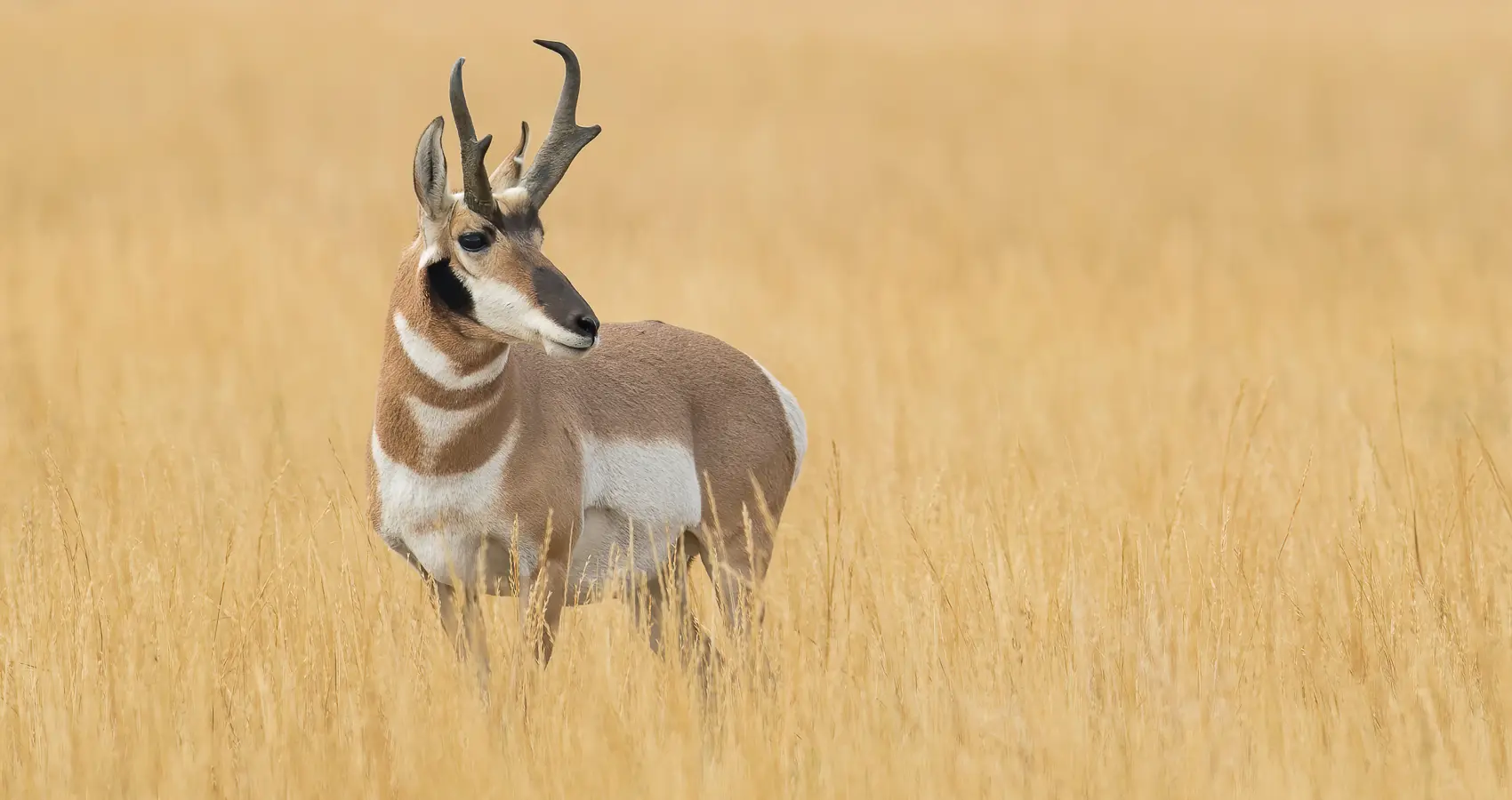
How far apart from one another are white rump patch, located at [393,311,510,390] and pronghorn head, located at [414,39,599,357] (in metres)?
0.11

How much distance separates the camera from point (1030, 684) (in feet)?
14.4

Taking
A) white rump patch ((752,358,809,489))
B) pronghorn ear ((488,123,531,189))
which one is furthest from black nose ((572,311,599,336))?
white rump patch ((752,358,809,489))

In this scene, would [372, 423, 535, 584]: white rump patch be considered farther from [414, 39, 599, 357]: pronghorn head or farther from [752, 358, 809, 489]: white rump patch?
[752, 358, 809, 489]: white rump patch

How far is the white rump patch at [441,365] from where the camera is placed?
15.3 ft

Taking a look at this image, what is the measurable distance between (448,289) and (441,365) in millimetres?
235

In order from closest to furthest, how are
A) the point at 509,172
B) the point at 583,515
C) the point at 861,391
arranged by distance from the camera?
the point at 509,172 < the point at 583,515 < the point at 861,391

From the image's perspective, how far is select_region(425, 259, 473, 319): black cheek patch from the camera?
14.9 feet

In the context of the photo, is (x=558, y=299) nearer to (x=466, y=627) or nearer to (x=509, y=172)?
(x=509, y=172)

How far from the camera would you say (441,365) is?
4664 millimetres

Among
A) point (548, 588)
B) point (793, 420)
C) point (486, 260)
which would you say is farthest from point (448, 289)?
point (793, 420)

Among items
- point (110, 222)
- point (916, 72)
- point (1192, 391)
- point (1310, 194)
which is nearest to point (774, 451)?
point (1192, 391)

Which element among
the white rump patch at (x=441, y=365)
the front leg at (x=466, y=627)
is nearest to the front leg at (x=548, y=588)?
the front leg at (x=466, y=627)

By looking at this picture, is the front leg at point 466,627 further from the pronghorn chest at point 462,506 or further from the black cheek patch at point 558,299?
the black cheek patch at point 558,299

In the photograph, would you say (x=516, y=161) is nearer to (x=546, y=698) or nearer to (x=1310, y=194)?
(x=546, y=698)
